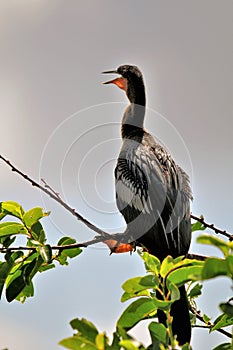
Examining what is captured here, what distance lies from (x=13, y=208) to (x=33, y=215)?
0.33 ft

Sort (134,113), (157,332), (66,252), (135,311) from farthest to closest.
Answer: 1. (134,113)
2. (66,252)
3. (135,311)
4. (157,332)

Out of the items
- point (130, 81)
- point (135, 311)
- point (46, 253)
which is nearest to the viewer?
point (135, 311)

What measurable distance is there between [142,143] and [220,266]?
2494mm

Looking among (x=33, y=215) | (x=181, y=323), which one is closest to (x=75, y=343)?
(x=33, y=215)

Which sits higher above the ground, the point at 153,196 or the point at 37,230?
the point at 153,196

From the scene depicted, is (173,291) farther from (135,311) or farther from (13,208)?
(13,208)

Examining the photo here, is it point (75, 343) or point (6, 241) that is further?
point (6, 241)

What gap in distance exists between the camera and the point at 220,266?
2.99 feet

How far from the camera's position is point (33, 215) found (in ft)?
6.56

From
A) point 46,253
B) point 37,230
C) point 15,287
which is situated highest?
point 37,230

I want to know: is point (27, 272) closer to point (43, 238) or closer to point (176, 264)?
point (43, 238)

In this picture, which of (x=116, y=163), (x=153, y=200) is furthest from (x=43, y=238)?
(x=116, y=163)

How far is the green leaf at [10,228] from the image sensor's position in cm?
199

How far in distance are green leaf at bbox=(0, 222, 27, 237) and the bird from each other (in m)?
0.75
